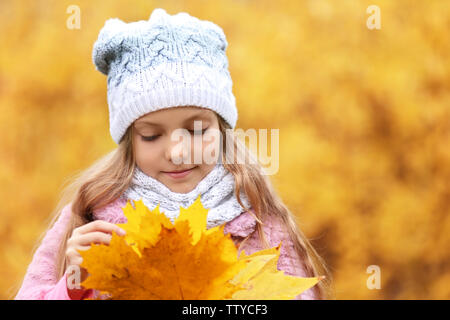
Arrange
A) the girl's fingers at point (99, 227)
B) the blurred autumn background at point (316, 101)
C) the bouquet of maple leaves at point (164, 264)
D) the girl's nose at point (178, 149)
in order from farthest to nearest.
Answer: the blurred autumn background at point (316, 101), the girl's nose at point (178, 149), the girl's fingers at point (99, 227), the bouquet of maple leaves at point (164, 264)

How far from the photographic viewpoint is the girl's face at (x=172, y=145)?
1.23 metres

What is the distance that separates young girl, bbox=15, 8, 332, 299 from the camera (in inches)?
49.6

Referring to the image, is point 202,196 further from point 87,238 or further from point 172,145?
point 87,238

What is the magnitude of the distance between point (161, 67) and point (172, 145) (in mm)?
188

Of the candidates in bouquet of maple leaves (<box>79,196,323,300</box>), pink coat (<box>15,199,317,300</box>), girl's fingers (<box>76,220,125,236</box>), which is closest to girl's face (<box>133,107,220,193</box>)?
pink coat (<box>15,199,317,300</box>)

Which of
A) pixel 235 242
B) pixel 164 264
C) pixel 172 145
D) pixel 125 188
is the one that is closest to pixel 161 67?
pixel 172 145

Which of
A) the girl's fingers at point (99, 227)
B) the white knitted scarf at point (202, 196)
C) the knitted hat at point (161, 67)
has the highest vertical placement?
the knitted hat at point (161, 67)

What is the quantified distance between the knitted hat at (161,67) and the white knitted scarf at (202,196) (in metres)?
0.14

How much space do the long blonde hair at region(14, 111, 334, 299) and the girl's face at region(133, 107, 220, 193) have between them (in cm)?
8

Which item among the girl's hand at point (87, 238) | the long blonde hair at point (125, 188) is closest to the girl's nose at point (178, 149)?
the long blonde hair at point (125, 188)

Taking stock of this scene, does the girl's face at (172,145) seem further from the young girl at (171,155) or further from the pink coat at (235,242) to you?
the pink coat at (235,242)

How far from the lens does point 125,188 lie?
1342 mm

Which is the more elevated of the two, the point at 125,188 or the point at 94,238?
the point at 125,188
